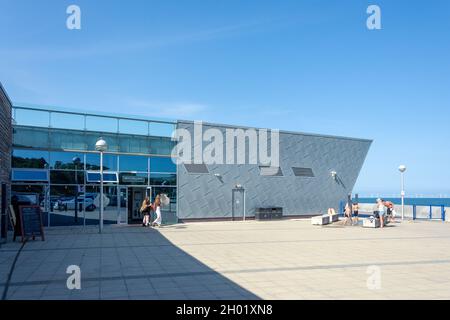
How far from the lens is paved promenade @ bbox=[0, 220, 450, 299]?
662 cm

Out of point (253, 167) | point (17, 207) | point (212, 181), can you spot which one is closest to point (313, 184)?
point (253, 167)

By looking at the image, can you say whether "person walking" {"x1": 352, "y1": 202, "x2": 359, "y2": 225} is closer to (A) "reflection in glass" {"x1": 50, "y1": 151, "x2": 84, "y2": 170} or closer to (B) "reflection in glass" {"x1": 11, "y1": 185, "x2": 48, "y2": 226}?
(A) "reflection in glass" {"x1": 50, "y1": 151, "x2": 84, "y2": 170}

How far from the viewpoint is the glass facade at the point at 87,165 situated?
17.5m

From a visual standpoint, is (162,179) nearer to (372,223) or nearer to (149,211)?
(149,211)

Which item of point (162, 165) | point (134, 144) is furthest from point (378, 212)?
point (134, 144)

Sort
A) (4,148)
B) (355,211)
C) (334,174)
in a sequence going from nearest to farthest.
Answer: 1. (4,148)
2. (355,211)
3. (334,174)

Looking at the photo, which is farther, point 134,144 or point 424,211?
point 424,211

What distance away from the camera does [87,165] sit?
61.3 ft

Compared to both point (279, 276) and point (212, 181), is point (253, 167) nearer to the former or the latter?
point (212, 181)

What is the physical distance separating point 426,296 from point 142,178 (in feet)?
51.4

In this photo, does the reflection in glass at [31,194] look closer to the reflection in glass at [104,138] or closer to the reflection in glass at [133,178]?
the reflection in glass at [104,138]

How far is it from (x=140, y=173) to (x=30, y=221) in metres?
7.32

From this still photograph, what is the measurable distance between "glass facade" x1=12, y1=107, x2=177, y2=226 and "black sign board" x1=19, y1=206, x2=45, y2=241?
382 centimetres

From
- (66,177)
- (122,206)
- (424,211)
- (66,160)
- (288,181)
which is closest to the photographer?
(66,177)
